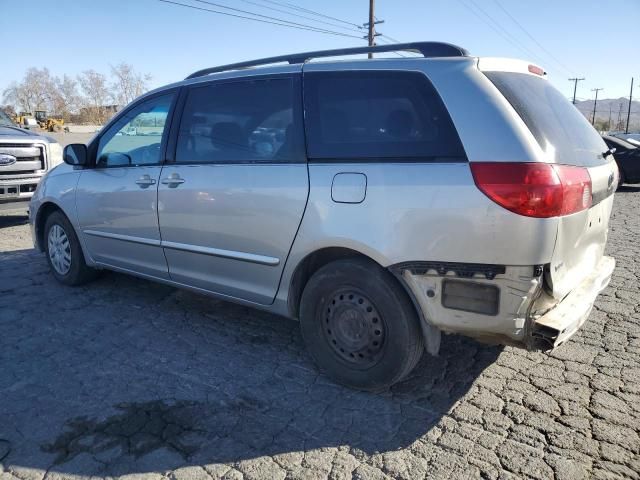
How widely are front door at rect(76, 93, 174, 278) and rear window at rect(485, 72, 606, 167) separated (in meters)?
2.60

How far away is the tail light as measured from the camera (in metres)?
2.37

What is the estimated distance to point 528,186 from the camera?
2369 mm

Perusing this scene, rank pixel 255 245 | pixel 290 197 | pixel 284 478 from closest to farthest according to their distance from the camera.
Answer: pixel 284 478, pixel 290 197, pixel 255 245

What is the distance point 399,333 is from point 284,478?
97cm

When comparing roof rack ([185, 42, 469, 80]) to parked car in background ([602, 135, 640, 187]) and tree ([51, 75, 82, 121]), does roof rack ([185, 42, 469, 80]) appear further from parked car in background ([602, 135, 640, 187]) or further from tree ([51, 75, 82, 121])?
tree ([51, 75, 82, 121])

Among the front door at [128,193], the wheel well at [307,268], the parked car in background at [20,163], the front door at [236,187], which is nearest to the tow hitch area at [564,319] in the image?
the wheel well at [307,268]

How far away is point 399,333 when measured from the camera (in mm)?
2791

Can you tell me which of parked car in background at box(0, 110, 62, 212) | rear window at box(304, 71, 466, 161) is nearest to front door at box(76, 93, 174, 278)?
rear window at box(304, 71, 466, 161)

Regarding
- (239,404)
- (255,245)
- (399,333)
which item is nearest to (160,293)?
(255,245)

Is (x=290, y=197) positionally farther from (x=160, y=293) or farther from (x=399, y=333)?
(x=160, y=293)

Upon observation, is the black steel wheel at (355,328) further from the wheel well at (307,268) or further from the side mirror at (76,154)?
the side mirror at (76,154)

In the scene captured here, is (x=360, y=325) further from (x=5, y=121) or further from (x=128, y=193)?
(x=5, y=121)

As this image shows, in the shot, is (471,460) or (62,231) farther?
(62,231)

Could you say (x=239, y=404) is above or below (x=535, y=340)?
below
